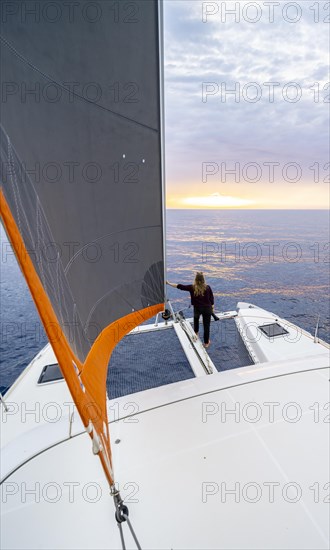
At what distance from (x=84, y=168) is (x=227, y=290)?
47.5 ft

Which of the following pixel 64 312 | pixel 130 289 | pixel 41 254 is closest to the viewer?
pixel 41 254

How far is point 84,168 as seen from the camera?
1.66 meters

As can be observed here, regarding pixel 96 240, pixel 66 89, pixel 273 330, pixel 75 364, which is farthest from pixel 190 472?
pixel 273 330

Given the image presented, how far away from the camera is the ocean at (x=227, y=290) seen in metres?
5.26

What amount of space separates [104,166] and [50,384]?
12.2 ft

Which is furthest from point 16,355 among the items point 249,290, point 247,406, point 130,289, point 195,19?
point 249,290

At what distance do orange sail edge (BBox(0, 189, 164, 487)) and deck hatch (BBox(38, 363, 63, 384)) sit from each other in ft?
10.3

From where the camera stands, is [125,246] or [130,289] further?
[130,289]

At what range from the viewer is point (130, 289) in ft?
7.95

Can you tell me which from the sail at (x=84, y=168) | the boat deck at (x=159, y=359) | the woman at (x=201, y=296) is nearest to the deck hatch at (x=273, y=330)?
the boat deck at (x=159, y=359)

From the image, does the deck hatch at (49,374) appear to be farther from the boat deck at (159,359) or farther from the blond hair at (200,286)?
the blond hair at (200,286)

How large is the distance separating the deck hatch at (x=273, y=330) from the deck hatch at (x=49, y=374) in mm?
4230

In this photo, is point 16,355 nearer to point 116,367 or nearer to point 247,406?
point 116,367

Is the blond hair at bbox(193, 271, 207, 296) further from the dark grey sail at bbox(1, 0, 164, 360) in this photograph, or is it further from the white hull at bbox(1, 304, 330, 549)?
the white hull at bbox(1, 304, 330, 549)
